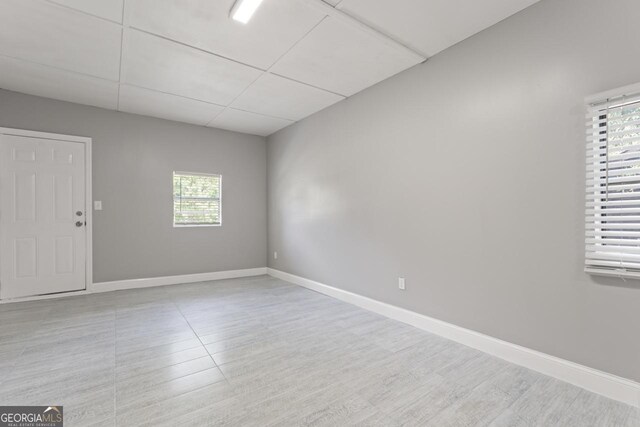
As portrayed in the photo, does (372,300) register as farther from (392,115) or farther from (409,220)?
(392,115)

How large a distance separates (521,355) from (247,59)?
11.4 ft

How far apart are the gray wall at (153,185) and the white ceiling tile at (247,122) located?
247 millimetres

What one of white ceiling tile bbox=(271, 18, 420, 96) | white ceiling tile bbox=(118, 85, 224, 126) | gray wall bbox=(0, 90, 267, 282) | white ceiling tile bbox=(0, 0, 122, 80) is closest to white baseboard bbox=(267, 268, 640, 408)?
white ceiling tile bbox=(271, 18, 420, 96)

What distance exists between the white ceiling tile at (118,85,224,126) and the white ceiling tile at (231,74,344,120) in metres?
0.55

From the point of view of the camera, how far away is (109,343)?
2.54 meters

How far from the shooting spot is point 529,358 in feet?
6.98

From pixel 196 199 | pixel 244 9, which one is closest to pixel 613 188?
pixel 244 9

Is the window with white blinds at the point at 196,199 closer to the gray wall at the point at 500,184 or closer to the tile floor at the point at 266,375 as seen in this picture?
the tile floor at the point at 266,375

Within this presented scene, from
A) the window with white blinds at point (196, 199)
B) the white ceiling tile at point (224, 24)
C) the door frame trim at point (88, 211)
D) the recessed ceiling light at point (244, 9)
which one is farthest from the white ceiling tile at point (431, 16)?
the door frame trim at point (88, 211)

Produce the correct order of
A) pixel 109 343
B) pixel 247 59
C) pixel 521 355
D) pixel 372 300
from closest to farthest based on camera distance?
pixel 521 355
pixel 109 343
pixel 247 59
pixel 372 300

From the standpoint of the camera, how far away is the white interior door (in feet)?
12.1

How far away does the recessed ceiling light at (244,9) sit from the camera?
2113 millimetres

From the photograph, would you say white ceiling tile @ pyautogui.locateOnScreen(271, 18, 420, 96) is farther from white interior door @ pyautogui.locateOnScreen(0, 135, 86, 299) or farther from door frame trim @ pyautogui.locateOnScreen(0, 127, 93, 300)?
white interior door @ pyautogui.locateOnScreen(0, 135, 86, 299)

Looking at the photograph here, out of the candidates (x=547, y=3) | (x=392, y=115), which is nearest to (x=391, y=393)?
(x=392, y=115)
